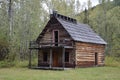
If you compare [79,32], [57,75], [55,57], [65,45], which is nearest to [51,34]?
[55,57]

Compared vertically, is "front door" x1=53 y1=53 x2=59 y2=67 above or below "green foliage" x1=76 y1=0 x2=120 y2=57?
below

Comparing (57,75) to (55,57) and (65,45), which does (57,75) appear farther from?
(55,57)

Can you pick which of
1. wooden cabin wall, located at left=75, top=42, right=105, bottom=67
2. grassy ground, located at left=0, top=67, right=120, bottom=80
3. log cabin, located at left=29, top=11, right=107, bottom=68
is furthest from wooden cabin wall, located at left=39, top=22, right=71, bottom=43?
grassy ground, located at left=0, top=67, right=120, bottom=80

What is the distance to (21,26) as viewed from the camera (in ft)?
148

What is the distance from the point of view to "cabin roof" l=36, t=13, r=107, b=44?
32.1 metres

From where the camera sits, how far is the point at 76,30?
33.7 m

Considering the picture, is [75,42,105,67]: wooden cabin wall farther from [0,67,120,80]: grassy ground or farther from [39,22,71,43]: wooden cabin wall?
[0,67,120,80]: grassy ground

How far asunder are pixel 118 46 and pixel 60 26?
20.2m

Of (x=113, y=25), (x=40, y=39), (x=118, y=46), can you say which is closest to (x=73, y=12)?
(x=113, y=25)

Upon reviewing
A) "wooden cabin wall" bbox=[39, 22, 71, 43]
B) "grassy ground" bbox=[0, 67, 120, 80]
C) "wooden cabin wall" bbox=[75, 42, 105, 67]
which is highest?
"wooden cabin wall" bbox=[39, 22, 71, 43]

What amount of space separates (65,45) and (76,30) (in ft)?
11.2

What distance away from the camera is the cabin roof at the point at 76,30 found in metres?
32.1

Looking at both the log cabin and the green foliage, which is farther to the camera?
the green foliage

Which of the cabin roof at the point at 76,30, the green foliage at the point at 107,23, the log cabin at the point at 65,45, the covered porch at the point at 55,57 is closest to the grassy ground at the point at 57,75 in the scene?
the log cabin at the point at 65,45
